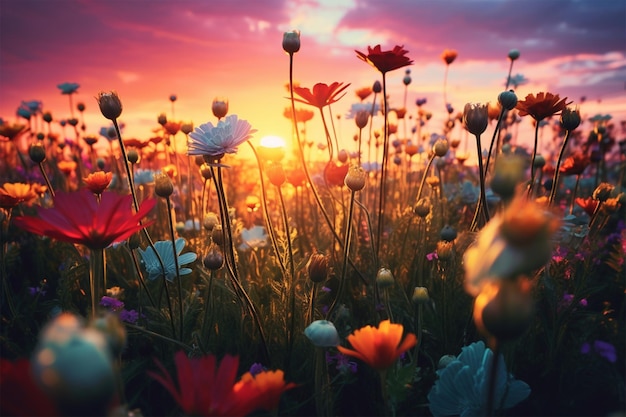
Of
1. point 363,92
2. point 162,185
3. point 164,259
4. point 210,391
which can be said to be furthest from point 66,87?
point 210,391

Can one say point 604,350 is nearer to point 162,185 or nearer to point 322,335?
point 322,335

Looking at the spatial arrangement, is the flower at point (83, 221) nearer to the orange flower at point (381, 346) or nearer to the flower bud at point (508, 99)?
the orange flower at point (381, 346)

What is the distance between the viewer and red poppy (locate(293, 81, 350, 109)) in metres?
1.36

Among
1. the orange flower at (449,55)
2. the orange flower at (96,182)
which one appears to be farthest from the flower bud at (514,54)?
the orange flower at (96,182)

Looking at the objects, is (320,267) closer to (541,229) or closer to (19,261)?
(541,229)

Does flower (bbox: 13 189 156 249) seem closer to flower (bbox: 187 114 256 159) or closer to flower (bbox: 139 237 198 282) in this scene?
flower (bbox: 187 114 256 159)

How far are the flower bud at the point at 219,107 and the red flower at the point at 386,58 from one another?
430 mm

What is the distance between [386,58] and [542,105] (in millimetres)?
445

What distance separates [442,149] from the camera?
1.62 meters

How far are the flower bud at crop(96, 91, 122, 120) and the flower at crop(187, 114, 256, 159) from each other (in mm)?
200

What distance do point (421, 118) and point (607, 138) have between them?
1.34m

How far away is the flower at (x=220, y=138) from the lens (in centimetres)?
104

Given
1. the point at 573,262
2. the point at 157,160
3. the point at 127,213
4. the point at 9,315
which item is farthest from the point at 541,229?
the point at 157,160

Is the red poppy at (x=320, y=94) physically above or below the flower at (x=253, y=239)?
above
